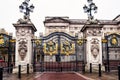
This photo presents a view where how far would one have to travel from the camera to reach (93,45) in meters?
21.9

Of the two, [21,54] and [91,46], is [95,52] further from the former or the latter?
[21,54]

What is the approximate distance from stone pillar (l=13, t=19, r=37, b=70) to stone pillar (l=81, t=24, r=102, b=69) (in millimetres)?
5326

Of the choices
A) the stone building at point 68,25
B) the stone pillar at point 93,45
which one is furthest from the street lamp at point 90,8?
the stone building at point 68,25

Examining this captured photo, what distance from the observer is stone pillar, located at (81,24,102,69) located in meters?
21.7

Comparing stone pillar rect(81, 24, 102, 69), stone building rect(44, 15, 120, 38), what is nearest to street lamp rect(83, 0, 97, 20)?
stone pillar rect(81, 24, 102, 69)

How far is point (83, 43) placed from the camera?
22734mm

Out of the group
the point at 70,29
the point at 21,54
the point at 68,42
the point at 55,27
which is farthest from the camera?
the point at 70,29

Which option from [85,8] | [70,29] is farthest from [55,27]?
[85,8]

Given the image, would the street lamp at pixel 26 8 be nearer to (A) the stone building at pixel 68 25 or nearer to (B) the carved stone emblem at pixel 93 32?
(B) the carved stone emblem at pixel 93 32

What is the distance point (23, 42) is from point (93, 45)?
21.1ft

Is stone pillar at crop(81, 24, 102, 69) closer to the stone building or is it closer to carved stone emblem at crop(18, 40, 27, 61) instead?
carved stone emblem at crop(18, 40, 27, 61)

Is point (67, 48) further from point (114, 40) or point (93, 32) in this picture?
point (114, 40)

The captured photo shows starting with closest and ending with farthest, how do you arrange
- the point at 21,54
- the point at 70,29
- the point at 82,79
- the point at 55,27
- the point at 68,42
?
the point at 82,79 < the point at 21,54 < the point at 68,42 < the point at 55,27 < the point at 70,29

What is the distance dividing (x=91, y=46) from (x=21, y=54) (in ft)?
21.1
